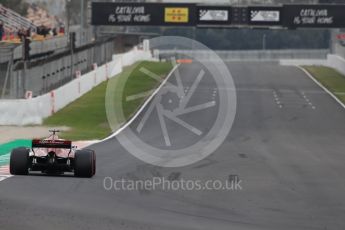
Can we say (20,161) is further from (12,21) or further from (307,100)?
(12,21)

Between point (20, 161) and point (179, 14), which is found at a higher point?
point (179, 14)

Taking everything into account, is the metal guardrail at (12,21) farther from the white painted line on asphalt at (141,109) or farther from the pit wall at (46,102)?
the pit wall at (46,102)

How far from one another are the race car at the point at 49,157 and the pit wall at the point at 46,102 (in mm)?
18820

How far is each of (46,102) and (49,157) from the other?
76.0 feet

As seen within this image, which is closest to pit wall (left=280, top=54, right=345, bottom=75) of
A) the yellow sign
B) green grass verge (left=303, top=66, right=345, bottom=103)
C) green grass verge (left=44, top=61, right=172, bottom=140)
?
green grass verge (left=303, top=66, right=345, bottom=103)

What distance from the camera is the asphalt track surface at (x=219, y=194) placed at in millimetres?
16625

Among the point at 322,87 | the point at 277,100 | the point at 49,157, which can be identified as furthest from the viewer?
the point at 322,87

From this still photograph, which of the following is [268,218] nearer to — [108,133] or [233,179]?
[233,179]

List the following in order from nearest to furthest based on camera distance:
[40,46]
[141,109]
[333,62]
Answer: [141,109], [40,46], [333,62]

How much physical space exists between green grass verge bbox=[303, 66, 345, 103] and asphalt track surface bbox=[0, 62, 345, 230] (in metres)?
20.9

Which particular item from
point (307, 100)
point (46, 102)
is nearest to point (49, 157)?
point (46, 102)

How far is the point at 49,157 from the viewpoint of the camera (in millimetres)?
20312

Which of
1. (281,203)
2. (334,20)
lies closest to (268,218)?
(281,203)

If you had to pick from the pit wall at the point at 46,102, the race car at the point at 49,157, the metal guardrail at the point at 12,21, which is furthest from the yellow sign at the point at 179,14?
the race car at the point at 49,157
